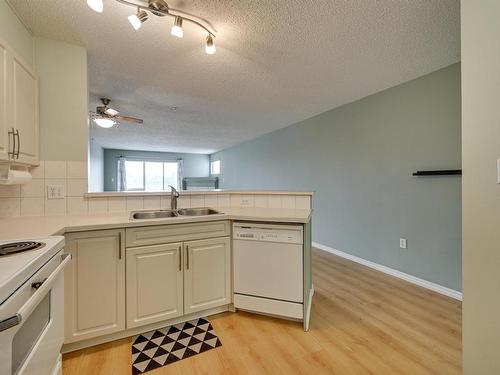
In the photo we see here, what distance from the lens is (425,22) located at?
A: 175cm

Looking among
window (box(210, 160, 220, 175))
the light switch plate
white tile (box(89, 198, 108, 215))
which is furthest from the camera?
window (box(210, 160, 220, 175))

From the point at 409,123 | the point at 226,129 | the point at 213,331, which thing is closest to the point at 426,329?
the point at 213,331

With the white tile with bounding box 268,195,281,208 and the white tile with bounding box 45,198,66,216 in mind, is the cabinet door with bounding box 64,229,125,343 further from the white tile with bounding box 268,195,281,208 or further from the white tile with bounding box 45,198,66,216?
the white tile with bounding box 268,195,281,208

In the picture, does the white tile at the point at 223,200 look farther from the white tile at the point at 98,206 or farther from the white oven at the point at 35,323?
the white oven at the point at 35,323

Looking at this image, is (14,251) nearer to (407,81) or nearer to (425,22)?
(425,22)

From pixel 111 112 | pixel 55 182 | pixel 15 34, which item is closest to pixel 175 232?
pixel 55 182

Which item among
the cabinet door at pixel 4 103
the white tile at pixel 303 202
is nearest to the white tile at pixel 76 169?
the cabinet door at pixel 4 103

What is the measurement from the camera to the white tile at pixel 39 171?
1844 millimetres

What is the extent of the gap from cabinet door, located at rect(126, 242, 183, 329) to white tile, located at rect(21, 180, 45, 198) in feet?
3.12

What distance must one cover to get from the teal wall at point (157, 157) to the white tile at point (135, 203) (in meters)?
6.98

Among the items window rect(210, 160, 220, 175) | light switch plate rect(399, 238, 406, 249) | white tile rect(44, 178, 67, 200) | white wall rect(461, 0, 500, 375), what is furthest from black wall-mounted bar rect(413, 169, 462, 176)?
window rect(210, 160, 220, 175)

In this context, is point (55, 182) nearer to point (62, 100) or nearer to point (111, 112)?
point (62, 100)

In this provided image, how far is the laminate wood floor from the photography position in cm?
142

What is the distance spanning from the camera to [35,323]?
32.2 inches
